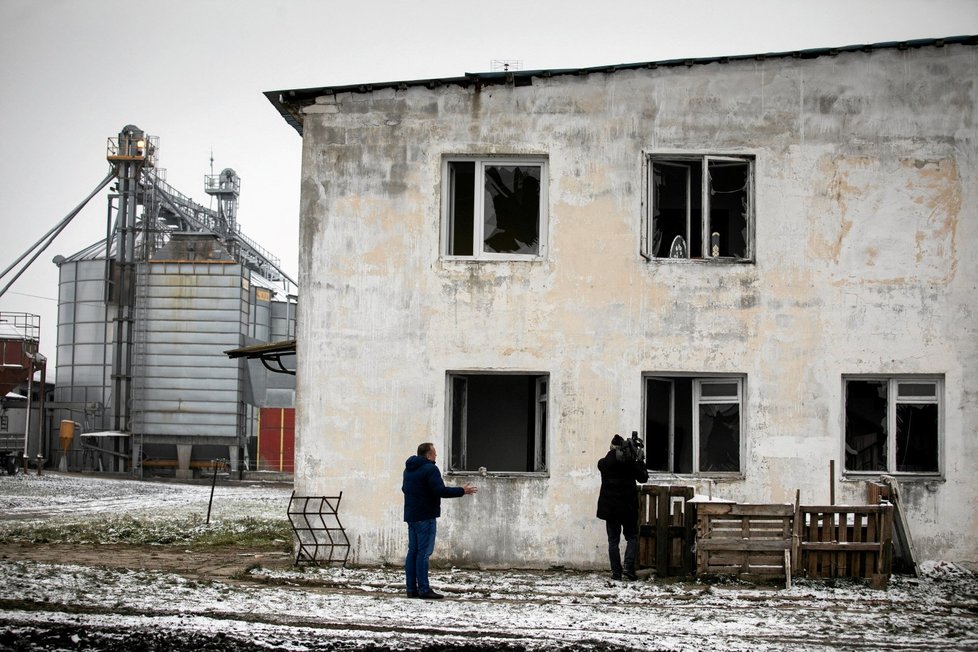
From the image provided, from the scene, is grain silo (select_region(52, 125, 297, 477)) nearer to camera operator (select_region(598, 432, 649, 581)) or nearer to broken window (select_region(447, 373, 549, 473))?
broken window (select_region(447, 373, 549, 473))

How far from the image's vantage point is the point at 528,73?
48.5 ft

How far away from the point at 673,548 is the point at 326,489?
15.1 feet

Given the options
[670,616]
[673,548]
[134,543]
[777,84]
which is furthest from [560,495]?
[134,543]

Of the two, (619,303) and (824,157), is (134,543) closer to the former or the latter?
(619,303)

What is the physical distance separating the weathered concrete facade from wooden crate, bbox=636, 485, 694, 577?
2.59 ft

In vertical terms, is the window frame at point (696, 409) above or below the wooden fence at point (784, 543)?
above

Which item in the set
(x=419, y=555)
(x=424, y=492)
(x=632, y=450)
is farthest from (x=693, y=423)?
(x=419, y=555)

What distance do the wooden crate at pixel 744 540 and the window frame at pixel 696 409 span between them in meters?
1.27

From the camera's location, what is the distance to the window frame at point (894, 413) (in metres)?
14.4

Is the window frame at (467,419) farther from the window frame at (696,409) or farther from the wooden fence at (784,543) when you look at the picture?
the wooden fence at (784,543)

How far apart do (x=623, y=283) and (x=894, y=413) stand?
3953 millimetres

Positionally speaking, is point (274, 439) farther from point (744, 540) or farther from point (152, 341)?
point (744, 540)

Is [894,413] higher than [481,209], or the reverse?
[481,209]

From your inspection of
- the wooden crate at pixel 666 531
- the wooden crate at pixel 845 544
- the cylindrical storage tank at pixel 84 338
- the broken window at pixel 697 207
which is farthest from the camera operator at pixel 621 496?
the cylindrical storage tank at pixel 84 338
